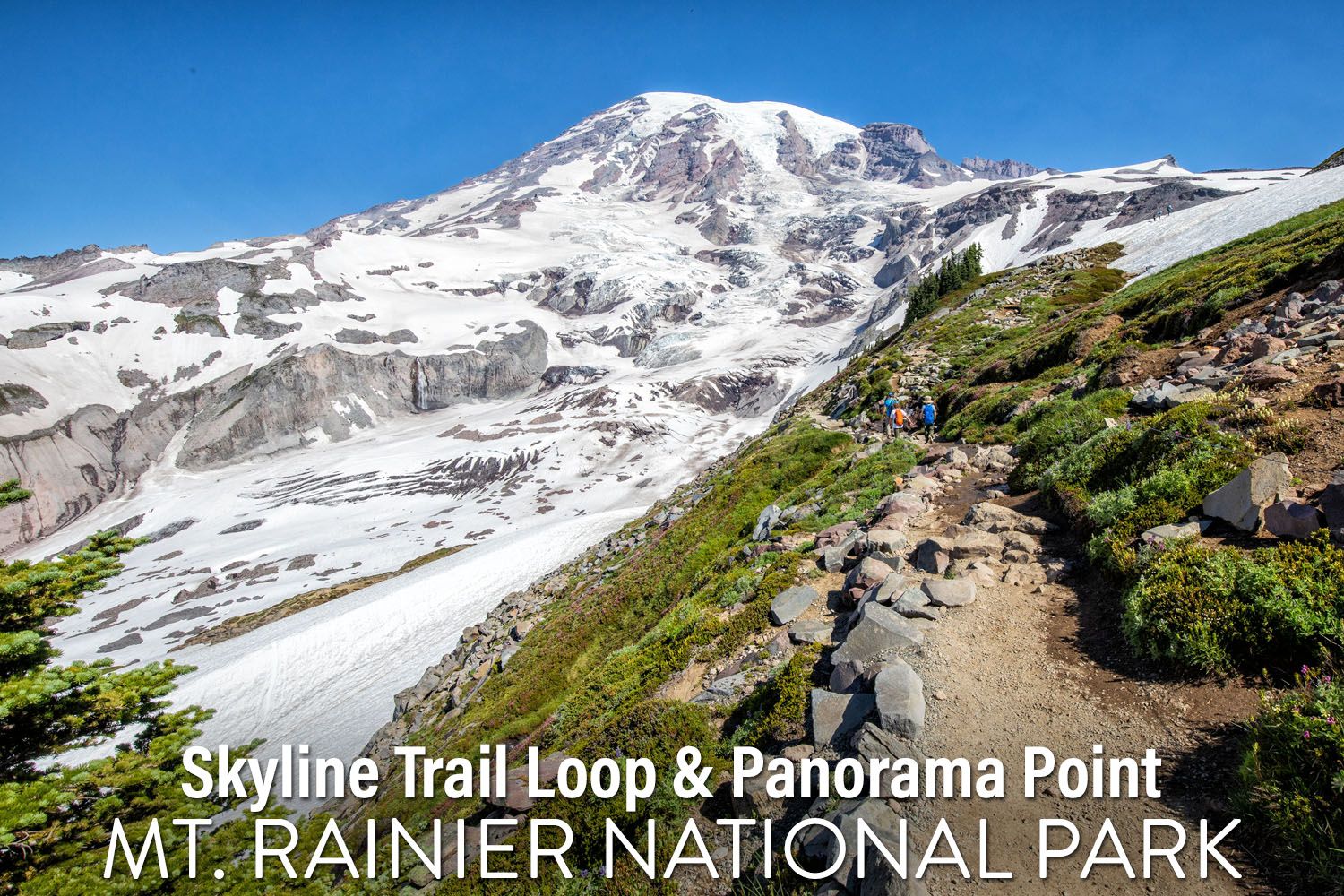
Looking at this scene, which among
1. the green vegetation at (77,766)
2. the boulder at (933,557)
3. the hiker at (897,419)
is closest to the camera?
the green vegetation at (77,766)

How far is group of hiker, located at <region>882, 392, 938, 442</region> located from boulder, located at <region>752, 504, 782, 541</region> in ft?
20.6

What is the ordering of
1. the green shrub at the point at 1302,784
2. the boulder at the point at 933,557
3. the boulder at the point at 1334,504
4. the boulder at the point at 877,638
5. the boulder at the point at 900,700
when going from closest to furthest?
the green shrub at the point at 1302,784 → the boulder at the point at 1334,504 → the boulder at the point at 900,700 → the boulder at the point at 877,638 → the boulder at the point at 933,557

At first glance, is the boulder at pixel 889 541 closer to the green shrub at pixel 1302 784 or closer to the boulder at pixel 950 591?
the boulder at pixel 950 591

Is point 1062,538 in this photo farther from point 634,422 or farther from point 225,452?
point 225,452

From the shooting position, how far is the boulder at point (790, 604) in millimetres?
8883

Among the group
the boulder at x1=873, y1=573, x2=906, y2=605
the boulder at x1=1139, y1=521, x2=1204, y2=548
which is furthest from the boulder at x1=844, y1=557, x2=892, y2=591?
the boulder at x1=1139, y1=521, x2=1204, y2=548

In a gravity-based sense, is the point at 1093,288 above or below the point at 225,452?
above

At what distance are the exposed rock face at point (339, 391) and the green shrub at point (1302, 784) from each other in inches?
6987

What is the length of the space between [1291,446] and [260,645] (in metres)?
61.4

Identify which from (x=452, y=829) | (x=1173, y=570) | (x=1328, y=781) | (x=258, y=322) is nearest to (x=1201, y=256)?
(x=1173, y=570)

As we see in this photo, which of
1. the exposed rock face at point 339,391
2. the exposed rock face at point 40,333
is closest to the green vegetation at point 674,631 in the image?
the exposed rock face at point 339,391

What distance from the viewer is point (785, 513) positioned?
14.7 metres

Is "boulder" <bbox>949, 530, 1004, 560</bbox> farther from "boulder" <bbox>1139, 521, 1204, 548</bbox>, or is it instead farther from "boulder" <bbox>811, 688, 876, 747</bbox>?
"boulder" <bbox>811, 688, 876, 747</bbox>

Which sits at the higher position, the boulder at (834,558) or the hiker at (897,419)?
the hiker at (897,419)
